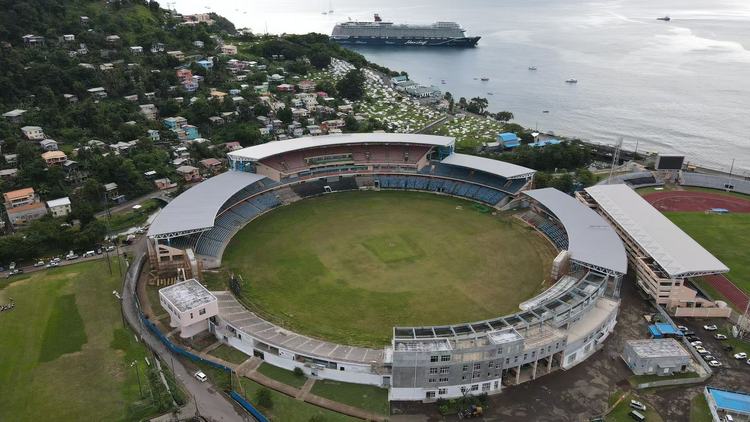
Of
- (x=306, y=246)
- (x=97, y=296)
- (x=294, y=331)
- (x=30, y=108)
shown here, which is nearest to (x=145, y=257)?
(x=97, y=296)

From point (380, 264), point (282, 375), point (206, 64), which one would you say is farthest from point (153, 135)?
point (282, 375)

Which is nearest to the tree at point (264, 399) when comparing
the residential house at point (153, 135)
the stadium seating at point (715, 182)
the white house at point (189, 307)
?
the white house at point (189, 307)

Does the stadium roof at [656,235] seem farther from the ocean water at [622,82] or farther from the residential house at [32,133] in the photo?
the residential house at [32,133]

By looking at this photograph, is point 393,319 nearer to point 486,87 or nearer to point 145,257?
point 145,257

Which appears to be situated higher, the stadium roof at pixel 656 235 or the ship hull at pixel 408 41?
the ship hull at pixel 408 41

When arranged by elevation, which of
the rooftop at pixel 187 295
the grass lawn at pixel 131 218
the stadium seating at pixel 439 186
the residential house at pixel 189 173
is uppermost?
the residential house at pixel 189 173

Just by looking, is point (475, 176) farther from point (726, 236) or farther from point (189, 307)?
point (189, 307)
